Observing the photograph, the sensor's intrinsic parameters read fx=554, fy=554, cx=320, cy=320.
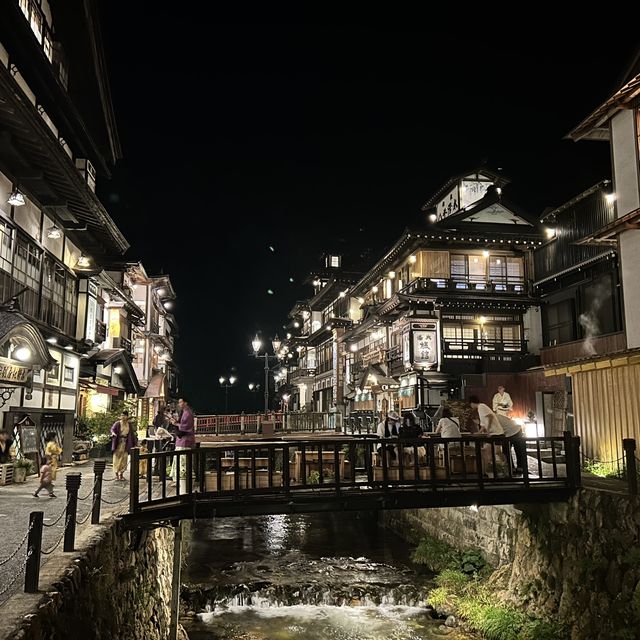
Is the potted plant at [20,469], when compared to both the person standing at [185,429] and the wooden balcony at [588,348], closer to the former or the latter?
the person standing at [185,429]

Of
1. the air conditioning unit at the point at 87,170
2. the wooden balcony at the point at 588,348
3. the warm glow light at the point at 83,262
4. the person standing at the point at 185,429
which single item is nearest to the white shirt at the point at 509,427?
the wooden balcony at the point at 588,348

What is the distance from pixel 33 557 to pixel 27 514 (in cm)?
556

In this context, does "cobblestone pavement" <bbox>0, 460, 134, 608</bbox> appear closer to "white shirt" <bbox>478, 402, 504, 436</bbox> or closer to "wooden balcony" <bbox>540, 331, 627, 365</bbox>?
"white shirt" <bbox>478, 402, 504, 436</bbox>

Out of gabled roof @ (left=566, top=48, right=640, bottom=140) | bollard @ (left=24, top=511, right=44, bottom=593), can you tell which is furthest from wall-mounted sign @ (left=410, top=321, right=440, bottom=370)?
bollard @ (left=24, top=511, right=44, bottom=593)

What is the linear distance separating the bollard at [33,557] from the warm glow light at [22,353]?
35.5ft

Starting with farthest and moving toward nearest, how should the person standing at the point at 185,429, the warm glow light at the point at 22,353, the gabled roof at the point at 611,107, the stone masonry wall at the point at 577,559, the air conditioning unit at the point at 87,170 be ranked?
the air conditioning unit at the point at 87,170, the gabled roof at the point at 611,107, the warm glow light at the point at 22,353, the person standing at the point at 185,429, the stone masonry wall at the point at 577,559

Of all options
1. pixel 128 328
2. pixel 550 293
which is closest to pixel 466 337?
pixel 550 293

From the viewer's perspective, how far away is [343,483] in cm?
1284

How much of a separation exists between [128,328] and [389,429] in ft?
89.6

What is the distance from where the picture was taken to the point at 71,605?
7.62 meters

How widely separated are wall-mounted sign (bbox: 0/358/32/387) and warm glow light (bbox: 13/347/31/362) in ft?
0.64

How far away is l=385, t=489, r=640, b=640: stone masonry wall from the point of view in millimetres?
11188

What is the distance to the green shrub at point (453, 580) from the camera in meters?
16.0

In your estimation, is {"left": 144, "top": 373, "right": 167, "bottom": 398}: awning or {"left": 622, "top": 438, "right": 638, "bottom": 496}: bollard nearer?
{"left": 622, "top": 438, "right": 638, "bottom": 496}: bollard
